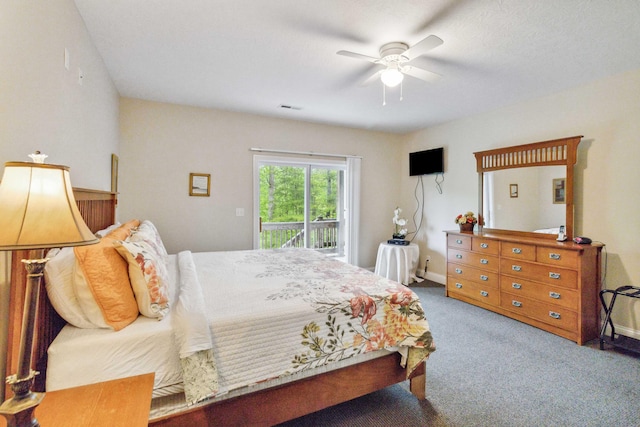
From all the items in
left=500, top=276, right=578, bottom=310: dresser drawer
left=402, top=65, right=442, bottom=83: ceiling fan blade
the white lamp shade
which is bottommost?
left=500, top=276, right=578, bottom=310: dresser drawer

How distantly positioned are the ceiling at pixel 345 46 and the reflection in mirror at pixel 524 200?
0.93 meters

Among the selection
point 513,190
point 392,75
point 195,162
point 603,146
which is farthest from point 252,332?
point 603,146

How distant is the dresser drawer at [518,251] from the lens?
3072 millimetres

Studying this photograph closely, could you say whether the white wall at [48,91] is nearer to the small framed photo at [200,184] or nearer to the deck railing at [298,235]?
the small framed photo at [200,184]

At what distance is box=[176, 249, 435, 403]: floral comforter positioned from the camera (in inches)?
53.7

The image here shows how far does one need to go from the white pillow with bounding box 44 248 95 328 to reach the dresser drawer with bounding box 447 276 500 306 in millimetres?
3743

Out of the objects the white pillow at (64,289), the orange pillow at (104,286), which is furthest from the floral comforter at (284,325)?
the white pillow at (64,289)

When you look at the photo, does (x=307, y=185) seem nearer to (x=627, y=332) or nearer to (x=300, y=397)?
(x=300, y=397)

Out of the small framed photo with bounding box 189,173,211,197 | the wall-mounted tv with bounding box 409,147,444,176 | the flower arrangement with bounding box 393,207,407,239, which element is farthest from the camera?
the flower arrangement with bounding box 393,207,407,239

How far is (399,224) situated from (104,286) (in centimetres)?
431

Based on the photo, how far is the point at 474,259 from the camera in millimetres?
3658

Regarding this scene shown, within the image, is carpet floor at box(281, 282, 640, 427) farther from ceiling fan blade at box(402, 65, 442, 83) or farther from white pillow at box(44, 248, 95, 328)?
ceiling fan blade at box(402, 65, 442, 83)

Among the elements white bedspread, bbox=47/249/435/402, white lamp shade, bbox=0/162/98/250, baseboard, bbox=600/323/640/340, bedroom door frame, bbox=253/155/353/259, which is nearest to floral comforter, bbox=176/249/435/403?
white bedspread, bbox=47/249/435/402

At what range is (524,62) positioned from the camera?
8.57 ft
